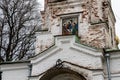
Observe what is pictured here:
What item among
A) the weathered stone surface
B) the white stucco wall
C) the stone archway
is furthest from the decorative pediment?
the weathered stone surface

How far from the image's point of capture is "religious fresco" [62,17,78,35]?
53.1 feet

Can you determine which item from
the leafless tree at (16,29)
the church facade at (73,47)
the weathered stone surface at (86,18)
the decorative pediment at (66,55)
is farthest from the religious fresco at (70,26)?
the leafless tree at (16,29)

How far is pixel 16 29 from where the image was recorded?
21.5m

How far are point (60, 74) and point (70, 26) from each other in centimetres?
298

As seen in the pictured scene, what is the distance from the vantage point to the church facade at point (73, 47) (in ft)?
46.3

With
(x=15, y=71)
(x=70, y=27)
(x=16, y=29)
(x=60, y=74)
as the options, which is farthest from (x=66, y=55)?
(x=16, y=29)

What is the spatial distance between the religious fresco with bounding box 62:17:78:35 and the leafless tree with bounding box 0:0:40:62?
17.7 ft

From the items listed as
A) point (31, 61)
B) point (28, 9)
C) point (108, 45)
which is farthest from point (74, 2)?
point (28, 9)

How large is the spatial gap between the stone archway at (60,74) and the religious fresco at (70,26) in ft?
8.33

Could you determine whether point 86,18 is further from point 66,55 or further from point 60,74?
point 60,74

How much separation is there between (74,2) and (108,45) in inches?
106

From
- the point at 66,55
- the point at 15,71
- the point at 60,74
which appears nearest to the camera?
the point at 60,74

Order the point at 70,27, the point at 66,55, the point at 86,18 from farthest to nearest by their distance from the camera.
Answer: the point at 86,18 → the point at 70,27 → the point at 66,55

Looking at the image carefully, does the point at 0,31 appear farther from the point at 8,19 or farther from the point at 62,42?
the point at 62,42
